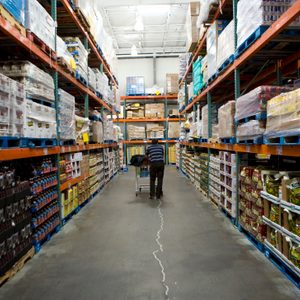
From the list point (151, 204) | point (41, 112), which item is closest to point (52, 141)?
point (41, 112)

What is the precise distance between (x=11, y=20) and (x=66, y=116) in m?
2.34

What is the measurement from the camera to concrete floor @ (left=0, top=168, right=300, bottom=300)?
3.05 meters

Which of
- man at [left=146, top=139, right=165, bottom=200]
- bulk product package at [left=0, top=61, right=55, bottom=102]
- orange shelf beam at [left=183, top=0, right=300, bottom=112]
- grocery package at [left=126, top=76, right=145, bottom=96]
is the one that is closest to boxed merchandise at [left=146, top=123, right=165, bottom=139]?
grocery package at [left=126, top=76, right=145, bottom=96]

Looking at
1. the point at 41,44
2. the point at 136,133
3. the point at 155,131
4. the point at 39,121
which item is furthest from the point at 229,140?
the point at 136,133

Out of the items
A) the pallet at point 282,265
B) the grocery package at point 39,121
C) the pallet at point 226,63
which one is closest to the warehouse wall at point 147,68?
the pallet at point 226,63

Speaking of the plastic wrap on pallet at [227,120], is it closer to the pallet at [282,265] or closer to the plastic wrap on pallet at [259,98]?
the plastic wrap on pallet at [259,98]

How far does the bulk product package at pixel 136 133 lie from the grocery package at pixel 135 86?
2.11 meters

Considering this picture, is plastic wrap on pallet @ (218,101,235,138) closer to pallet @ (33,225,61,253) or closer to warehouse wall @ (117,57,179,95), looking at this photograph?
pallet @ (33,225,61,253)

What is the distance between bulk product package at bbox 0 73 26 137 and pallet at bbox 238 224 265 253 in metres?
3.53

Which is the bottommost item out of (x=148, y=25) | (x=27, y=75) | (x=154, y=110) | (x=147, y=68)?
(x=27, y=75)

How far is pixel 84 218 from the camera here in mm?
6121

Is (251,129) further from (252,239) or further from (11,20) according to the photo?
(11,20)

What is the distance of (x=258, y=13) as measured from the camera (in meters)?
3.92

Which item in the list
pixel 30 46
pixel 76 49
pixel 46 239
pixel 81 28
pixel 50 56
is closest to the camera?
pixel 30 46
